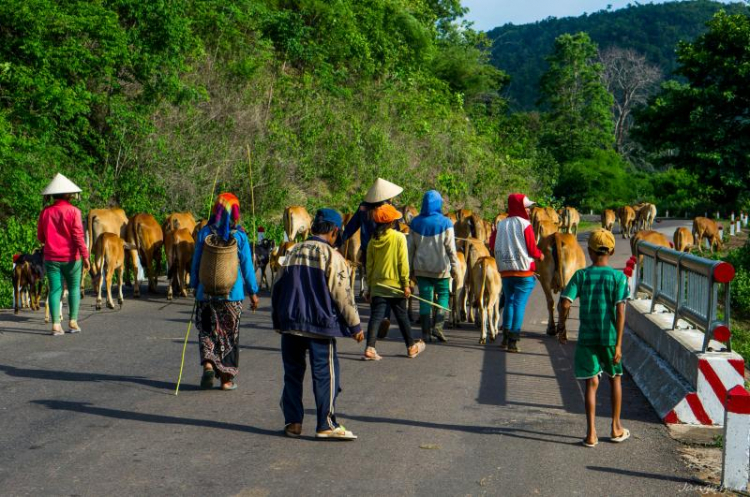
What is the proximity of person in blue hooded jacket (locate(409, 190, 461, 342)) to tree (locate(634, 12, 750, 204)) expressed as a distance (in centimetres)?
1994

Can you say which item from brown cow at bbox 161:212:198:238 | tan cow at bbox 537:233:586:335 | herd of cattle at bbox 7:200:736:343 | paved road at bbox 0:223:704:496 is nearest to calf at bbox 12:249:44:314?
herd of cattle at bbox 7:200:736:343

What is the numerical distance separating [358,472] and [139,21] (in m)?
21.9

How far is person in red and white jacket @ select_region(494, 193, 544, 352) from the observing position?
494 inches

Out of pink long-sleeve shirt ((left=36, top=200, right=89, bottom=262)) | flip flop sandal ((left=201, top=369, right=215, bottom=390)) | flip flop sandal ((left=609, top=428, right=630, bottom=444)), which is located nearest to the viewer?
flip flop sandal ((left=609, top=428, right=630, bottom=444))

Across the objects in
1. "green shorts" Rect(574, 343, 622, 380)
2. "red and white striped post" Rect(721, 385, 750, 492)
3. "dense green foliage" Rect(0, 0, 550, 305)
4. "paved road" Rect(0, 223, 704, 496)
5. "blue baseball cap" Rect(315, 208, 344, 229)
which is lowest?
"paved road" Rect(0, 223, 704, 496)

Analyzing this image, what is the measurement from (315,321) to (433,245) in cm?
523

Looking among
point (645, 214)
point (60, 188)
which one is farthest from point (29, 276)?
point (645, 214)

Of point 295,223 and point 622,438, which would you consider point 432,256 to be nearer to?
point 622,438

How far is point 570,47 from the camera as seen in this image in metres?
87.1

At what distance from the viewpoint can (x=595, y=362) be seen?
7973mm

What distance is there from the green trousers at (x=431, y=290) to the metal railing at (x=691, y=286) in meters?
2.61

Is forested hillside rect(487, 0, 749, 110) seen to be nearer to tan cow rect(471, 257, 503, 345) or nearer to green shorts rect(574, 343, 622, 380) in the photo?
tan cow rect(471, 257, 503, 345)

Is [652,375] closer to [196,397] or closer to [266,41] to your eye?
[196,397]

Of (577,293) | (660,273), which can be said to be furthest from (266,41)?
(577,293)
